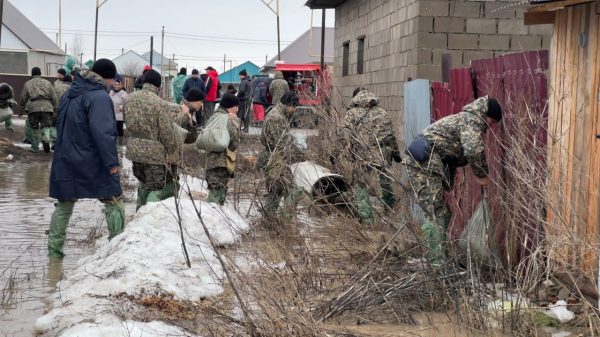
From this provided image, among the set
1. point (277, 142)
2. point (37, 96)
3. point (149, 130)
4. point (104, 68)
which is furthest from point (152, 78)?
point (37, 96)

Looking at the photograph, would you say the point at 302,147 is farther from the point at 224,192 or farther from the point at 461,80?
the point at 461,80

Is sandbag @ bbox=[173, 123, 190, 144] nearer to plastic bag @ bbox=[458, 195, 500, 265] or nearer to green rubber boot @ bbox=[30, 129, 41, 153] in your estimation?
plastic bag @ bbox=[458, 195, 500, 265]

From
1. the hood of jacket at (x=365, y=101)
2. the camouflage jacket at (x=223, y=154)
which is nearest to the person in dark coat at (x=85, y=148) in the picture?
the camouflage jacket at (x=223, y=154)

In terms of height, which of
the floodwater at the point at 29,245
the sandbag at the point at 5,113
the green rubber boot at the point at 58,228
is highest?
the sandbag at the point at 5,113

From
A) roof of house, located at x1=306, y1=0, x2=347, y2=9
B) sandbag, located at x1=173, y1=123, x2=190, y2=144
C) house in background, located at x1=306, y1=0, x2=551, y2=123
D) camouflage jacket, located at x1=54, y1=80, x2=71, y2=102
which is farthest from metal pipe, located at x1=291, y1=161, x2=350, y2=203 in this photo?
roof of house, located at x1=306, y1=0, x2=347, y2=9

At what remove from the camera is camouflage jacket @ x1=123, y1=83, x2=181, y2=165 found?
8.16 metres

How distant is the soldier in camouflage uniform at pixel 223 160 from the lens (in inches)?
354

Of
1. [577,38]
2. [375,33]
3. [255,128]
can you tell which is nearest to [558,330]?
[577,38]

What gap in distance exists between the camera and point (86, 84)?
7.61m

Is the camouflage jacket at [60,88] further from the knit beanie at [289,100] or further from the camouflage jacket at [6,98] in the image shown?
the knit beanie at [289,100]

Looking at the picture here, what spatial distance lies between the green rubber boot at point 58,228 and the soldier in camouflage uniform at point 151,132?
0.86m

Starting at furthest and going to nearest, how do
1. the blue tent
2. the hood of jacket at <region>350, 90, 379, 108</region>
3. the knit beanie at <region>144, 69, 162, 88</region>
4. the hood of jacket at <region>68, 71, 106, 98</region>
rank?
1. the blue tent
2. the hood of jacket at <region>350, 90, 379, 108</region>
3. the knit beanie at <region>144, 69, 162, 88</region>
4. the hood of jacket at <region>68, 71, 106, 98</region>

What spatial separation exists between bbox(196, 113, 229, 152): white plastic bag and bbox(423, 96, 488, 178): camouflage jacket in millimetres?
2634

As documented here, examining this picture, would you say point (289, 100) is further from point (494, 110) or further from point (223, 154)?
point (494, 110)
